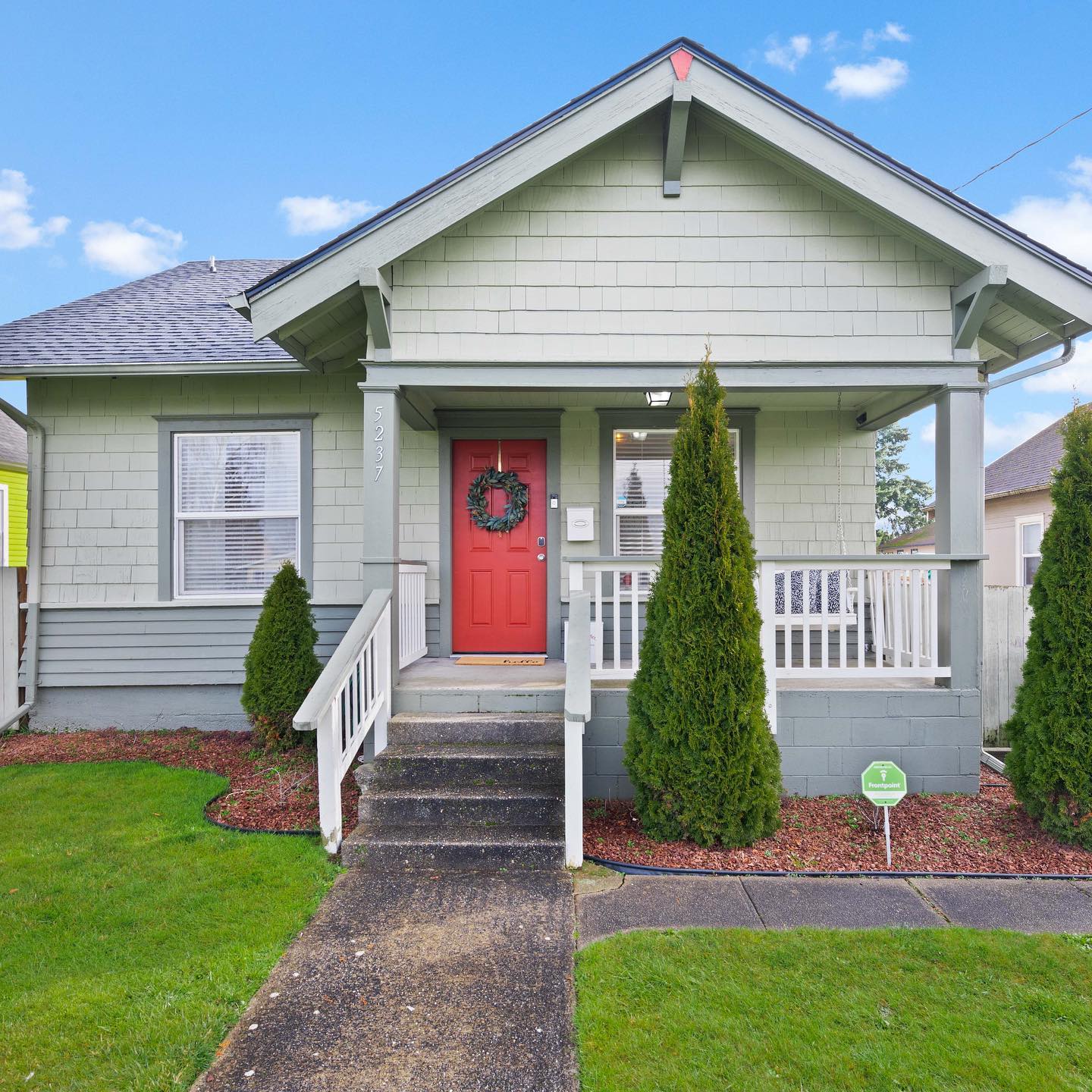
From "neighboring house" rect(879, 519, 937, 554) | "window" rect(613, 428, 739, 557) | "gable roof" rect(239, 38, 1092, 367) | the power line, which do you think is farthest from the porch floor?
"neighboring house" rect(879, 519, 937, 554)

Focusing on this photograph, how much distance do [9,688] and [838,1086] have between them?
22.8 ft

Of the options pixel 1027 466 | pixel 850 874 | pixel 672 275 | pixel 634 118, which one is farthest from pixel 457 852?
pixel 1027 466

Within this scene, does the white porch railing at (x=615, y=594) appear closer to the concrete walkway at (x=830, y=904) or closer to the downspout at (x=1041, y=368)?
the concrete walkway at (x=830, y=904)

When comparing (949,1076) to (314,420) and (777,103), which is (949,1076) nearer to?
(777,103)

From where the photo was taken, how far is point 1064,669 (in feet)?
12.4

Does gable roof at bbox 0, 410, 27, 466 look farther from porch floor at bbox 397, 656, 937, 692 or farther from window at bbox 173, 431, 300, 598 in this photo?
porch floor at bbox 397, 656, 937, 692

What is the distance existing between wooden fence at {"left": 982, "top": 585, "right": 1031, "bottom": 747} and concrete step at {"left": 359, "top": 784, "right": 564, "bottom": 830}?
4.35 metres

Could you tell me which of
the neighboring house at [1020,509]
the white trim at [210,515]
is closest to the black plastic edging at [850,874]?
the white trim at [210,515]

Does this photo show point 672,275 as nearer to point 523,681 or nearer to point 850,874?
point 523,681

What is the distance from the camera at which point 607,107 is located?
14.3ft

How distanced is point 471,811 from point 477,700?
0.83 m

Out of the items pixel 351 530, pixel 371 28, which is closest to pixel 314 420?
pixel 351 530

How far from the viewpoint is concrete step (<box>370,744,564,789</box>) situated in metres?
4.02

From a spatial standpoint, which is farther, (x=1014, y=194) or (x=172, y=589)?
(x=1014, y=194)
